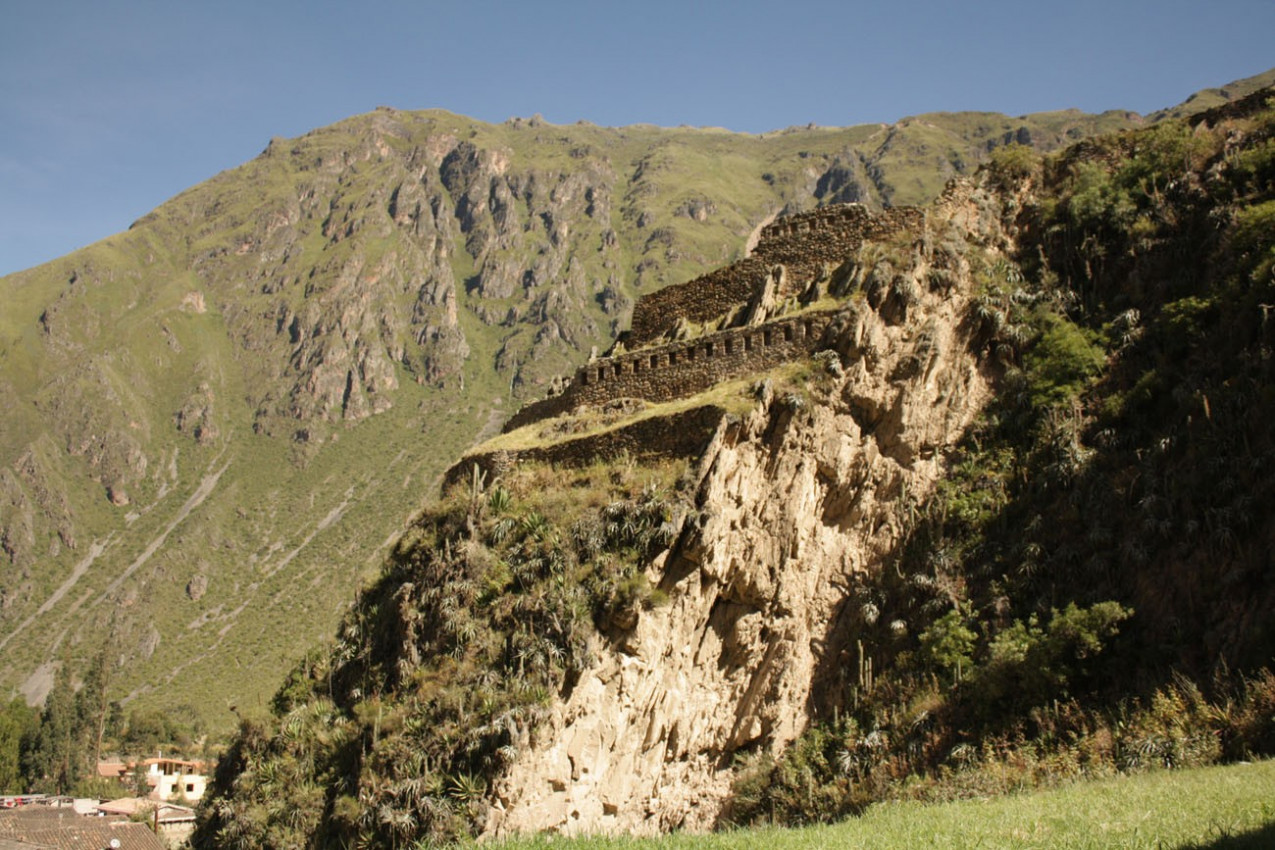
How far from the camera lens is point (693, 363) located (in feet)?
103

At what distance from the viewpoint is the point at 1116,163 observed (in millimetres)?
33844

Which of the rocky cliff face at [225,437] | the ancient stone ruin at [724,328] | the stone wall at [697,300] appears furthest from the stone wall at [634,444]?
the rocky cliff face at [225,437]

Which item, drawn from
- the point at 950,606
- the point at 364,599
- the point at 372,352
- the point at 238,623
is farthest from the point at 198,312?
the point at 950,606

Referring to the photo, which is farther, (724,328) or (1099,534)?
(724,328)

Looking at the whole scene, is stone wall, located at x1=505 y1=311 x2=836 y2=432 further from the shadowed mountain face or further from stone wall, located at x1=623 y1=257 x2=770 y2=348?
the shadowed mountain face

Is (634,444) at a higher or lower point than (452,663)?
higher

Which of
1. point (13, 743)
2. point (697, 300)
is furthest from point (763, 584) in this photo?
point (13, 743)

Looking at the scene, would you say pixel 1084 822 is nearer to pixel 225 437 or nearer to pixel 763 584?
pixel 763 584

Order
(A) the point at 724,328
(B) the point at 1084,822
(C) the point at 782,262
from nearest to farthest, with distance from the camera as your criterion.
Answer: (B) the point at 1084,822 → (A) the point at 724,328 → (C) the point at 782,262

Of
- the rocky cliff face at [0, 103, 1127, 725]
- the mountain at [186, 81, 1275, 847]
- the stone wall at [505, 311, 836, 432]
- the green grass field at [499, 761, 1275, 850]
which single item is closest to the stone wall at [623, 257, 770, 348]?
the mountain at [186, 81, 1275, 847]

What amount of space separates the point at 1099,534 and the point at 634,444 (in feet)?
39.8

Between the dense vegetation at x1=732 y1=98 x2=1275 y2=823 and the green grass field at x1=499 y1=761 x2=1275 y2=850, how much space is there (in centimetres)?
314

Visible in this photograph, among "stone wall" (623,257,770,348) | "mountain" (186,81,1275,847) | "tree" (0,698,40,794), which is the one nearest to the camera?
"mountain" (186,81,1275,847)

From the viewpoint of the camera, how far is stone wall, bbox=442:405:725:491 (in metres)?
27.0
